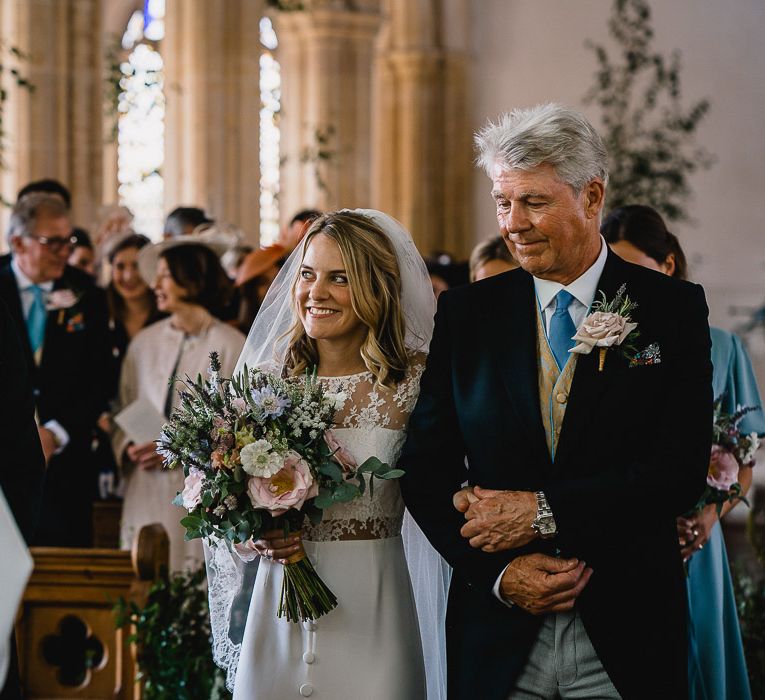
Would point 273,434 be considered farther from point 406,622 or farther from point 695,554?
point 695,554

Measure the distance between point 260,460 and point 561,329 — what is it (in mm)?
776

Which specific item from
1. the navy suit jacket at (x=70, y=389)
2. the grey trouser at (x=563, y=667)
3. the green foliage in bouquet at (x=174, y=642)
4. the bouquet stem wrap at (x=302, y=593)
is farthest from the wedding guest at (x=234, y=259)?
the grey trouser at (x=563, y=667)

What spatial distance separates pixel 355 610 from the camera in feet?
11.3

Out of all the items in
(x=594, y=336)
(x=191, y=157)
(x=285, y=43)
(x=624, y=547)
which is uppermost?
(x=285, y=43)

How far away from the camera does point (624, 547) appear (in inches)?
121

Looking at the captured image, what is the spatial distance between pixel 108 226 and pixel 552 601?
20.9 feet

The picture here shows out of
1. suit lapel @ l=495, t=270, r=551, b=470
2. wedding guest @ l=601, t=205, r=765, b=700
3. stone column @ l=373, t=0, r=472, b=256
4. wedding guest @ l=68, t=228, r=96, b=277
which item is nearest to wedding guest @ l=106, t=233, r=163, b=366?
wedding guest @ l=68, t=228, r=96, b=277

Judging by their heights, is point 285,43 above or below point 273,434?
above

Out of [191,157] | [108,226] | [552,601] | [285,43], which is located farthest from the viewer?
[285,43]

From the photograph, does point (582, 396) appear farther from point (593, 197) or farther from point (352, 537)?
point (352, 537)

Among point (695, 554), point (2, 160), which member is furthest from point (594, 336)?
point (2, 160)

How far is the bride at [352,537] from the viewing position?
3.44m

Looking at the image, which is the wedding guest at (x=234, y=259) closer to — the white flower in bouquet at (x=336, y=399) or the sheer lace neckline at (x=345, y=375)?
the sheer lace neckline at (x=345, y=375)

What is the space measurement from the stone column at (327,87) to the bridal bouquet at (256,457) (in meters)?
11.2
